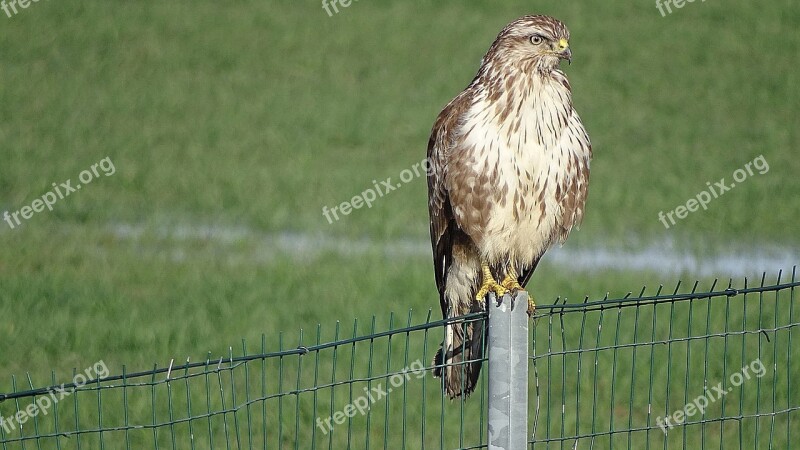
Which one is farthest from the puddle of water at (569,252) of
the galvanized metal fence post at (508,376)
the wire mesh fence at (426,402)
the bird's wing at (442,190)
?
the galvanized metal fence post at (508,376)

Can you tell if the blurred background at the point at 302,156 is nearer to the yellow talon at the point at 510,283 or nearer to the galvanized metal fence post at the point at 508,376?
the yellow talon at the point at 510,283

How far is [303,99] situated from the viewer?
18.7 metres

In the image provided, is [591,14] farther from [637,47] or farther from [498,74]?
[498,74]

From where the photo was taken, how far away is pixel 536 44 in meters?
6.54

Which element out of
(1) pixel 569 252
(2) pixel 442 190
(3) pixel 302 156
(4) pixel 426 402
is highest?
(3) pixel 302 156

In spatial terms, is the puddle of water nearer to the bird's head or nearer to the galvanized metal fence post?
the bird's head

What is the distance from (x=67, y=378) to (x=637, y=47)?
13.5 metres

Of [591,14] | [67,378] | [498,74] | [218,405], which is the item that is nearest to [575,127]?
[498,74]

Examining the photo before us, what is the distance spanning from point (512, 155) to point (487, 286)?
2.20 ft

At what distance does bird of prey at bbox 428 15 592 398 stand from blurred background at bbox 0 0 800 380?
3594 millimetres

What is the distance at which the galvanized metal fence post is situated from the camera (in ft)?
15.9

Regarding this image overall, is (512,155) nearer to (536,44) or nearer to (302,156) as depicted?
(536,44)

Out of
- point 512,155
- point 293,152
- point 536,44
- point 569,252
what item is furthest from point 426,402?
point 293,152

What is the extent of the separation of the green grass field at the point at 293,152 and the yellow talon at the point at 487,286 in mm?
3397
